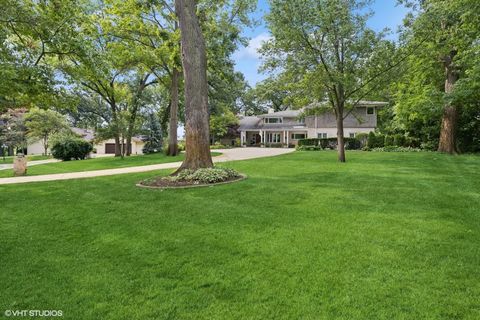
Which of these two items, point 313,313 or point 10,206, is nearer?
point 313,313

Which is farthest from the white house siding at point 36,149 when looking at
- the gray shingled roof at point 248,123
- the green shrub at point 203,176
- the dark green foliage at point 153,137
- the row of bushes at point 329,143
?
the green shrub at point 203,176

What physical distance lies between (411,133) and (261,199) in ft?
69.7

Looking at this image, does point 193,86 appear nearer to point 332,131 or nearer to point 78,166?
point 78,166

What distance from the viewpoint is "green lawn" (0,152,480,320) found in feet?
8.70

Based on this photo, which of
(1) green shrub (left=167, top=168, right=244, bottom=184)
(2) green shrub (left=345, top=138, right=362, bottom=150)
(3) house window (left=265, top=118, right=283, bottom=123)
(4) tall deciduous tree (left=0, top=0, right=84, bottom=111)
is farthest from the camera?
(3) house window (left=265, top=118, right=283, bottom=123)

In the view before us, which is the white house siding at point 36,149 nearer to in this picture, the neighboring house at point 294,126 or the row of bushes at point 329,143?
the neighboring house at point 294,126

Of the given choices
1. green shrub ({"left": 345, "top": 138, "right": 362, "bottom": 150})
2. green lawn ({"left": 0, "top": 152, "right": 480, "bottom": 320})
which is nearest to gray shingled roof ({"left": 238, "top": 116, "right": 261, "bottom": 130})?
green shrub ({"left": 345, "top": 138, "right": 362, "bottom": 150})

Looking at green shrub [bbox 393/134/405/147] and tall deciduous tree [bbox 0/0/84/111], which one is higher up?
tall deciduous tree [bbox 0/0/84/111]

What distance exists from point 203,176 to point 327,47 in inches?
339

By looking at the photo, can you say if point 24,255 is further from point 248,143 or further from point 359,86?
point 248,143

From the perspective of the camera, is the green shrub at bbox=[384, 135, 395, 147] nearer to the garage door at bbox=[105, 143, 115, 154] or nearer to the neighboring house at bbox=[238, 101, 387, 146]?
the neighboring house at bbox=[238, 101, 387, 146]

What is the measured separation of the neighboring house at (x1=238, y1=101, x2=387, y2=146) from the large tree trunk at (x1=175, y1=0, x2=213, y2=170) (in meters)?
25.2

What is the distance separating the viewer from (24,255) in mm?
3789

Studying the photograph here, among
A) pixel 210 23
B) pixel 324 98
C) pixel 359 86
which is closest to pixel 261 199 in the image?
pixel 359 86
